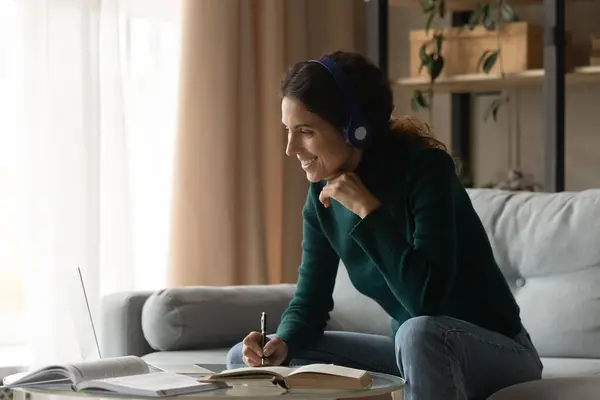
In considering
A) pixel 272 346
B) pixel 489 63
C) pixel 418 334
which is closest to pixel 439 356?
pixel 418 334

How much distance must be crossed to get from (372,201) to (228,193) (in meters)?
1.44

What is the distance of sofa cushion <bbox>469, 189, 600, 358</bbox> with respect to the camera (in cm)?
230

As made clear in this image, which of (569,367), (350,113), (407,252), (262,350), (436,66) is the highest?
(436,66)

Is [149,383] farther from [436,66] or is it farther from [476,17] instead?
[476,17]

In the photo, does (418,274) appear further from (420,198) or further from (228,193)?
(228,193)

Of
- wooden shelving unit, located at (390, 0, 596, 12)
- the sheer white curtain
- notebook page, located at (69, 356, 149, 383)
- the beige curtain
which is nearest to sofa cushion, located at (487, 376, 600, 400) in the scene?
notebook page, located at (69, 356, 149, 383)

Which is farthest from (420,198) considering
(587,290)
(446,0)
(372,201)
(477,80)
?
(446,0)

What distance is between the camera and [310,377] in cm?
156

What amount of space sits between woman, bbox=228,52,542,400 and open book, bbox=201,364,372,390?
0.18 meters

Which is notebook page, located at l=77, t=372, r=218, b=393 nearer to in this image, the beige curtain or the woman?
the woman

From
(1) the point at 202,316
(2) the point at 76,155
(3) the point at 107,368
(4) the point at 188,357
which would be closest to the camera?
(3) the point at 107,368

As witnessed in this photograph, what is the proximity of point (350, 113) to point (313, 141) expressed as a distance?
0.09m

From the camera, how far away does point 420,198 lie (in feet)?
6.19

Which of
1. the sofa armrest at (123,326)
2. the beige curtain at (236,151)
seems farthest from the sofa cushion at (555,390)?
the beige curtain at (236,151)
